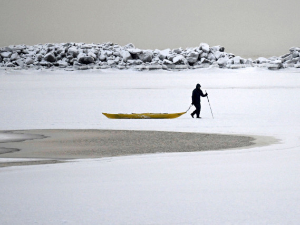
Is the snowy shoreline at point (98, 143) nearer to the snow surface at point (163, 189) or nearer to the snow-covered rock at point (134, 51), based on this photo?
the snow surface at point (163, 189)

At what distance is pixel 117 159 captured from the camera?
11461 millimetres

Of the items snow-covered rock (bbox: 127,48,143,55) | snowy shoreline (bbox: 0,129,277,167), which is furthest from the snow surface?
snow-covered rock (bbox: 127,48,143,55)

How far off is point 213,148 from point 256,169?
10.7ft

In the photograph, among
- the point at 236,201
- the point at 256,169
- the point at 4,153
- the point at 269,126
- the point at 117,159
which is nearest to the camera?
the point at 236,201

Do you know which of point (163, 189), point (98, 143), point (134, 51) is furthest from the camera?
point (134, 51)

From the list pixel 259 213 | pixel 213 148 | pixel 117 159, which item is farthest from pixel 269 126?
pixel 259 213

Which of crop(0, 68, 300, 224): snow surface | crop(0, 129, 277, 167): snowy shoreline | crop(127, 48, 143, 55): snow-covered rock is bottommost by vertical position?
crop(0, 129, 277, 167): snowy shoreline

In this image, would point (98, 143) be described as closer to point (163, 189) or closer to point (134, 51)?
point (163, 189)

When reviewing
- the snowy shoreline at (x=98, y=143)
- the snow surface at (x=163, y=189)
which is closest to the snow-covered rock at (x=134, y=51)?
the snowy shoreline at (x=98, y=143)

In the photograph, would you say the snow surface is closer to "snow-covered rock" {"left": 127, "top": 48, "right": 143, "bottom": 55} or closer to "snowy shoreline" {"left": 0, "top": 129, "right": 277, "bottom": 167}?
"snowy shoreline" {"left": 0, "top": 129, "right": 277, "bottom": 167}

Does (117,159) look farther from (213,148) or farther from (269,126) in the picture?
(269,126)

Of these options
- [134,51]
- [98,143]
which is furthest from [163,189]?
[134,51]

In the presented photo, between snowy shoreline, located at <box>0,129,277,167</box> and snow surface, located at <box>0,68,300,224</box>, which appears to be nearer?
snow surface, located at <box>0,68,300,224</box>

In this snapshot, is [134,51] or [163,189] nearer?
[163,189]
